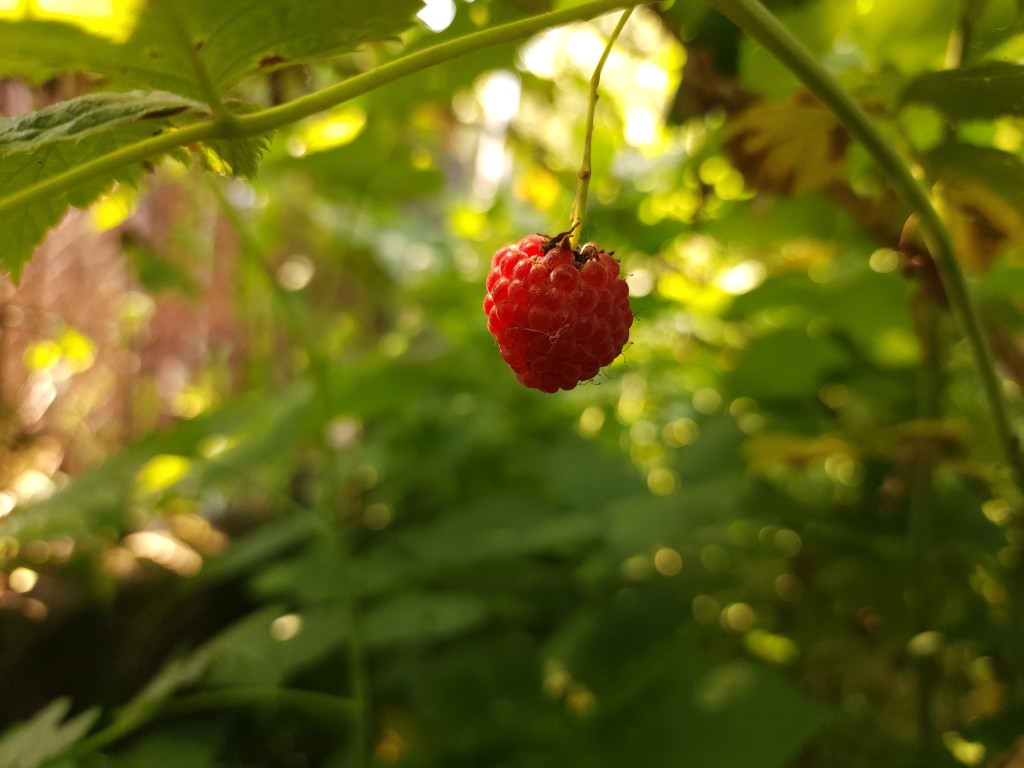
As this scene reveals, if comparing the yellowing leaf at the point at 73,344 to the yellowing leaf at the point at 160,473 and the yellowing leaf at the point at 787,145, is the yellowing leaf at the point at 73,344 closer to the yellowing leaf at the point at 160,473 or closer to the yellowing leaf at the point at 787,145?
the yellowing leaf at the point at 160,473

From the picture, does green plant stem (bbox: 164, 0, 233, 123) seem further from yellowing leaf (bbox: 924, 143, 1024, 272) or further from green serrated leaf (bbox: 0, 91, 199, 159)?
yellowing leaf (bbox: 924, 143, 1024, 272)

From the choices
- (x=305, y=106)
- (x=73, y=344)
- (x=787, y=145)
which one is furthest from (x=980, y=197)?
(x=73, y=344)

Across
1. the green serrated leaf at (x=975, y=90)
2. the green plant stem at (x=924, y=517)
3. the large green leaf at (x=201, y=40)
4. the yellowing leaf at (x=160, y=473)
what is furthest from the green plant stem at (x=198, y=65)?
the yellowing leaf at (x=160, y=473)

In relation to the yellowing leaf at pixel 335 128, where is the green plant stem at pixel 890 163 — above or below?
below

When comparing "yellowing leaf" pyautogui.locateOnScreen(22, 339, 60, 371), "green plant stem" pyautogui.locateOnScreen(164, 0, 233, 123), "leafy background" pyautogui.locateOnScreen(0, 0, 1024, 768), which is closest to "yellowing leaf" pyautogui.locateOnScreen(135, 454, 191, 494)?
"leafy background" pyautogui.locateOnScreen(0, 0, 1024, 768)

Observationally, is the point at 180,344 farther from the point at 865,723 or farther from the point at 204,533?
the point at 865,723

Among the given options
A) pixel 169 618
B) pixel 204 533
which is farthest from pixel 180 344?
pixel 169 618
